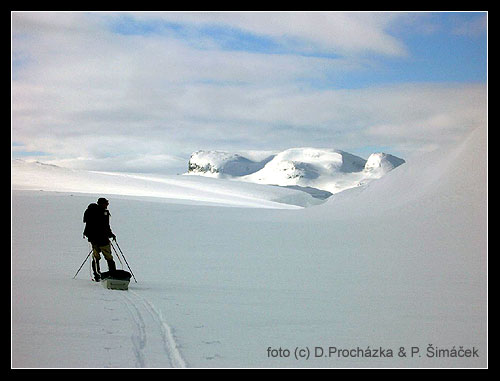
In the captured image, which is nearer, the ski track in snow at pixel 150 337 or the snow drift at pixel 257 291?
the ski track in snow at pixel 150 337

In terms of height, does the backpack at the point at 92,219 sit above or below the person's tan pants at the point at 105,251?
above

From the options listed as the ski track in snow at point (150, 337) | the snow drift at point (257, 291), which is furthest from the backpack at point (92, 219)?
the ski track in snow at point (150, 337)

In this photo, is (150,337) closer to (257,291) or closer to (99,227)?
(257,291)

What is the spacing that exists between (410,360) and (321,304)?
3447 millimetres

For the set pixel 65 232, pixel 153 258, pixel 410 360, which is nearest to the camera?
pixel 410 360

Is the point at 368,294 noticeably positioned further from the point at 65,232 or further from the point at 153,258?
the point at 65,232

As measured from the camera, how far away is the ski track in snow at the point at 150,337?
6125 millimetres

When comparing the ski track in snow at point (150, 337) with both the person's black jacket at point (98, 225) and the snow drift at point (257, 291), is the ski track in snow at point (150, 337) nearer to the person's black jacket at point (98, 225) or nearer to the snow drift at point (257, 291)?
the snow drift at point (257, 291)

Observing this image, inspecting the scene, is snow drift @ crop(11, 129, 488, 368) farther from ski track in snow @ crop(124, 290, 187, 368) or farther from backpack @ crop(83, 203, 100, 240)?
backpack @ crop(83, 203, 100, 240)

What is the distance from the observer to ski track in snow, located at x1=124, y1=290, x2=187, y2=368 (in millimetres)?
6125

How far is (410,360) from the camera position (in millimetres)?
6707

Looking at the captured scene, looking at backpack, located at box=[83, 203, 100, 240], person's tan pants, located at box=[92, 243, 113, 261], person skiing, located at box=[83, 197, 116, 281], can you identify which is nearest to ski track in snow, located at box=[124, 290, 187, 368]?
person's tan pants, located at box=[92, 243, 113, 261]
